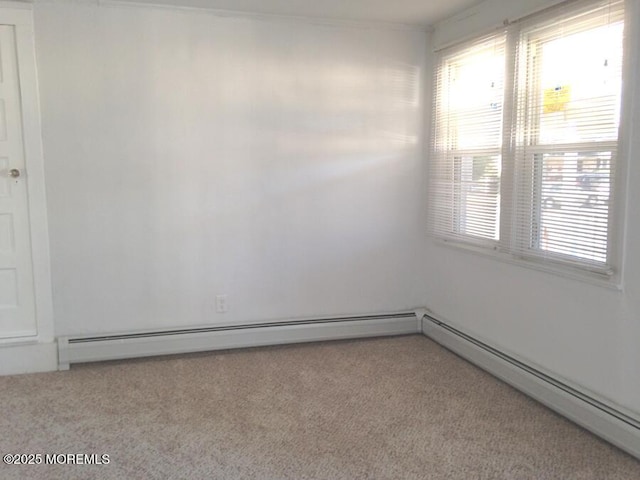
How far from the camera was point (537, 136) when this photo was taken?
122 inches

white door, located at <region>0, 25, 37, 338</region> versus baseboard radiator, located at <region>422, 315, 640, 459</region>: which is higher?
white door, located at <region>0, 25, 37, 338</region>

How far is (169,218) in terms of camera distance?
379cm

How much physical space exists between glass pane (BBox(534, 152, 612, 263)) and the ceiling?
1274 millimetres

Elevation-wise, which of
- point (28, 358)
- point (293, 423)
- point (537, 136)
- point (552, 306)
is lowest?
point (293, 423)

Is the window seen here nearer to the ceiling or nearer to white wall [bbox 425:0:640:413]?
white wall [bbox 425:0:640:413]

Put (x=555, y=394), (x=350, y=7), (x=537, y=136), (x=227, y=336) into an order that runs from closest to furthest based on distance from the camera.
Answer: (x=555, y=394), (x=537, y=136), (x=350, y=7), (x=227, y=336)

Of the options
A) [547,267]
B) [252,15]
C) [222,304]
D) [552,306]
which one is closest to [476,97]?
[547,267]

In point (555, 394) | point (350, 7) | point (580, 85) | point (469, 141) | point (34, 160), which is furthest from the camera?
point (469, 141)

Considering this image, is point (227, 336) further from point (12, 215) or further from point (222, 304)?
point (12, 215)

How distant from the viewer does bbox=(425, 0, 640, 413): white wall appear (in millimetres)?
2551

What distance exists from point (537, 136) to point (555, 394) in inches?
54.3

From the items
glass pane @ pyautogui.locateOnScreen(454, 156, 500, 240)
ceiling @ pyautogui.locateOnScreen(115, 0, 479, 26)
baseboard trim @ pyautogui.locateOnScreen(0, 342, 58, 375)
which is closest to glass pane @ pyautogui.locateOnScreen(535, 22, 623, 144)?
glass pane @ pyautogui.locateOnScreen(454, 156, 500, 240)

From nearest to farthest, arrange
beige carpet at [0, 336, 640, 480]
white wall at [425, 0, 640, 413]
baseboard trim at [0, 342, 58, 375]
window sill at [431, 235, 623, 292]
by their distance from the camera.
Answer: beige carpet at [0, 336, 640, 480] → white wall at [425, 0, 640, 413] → window sill at [431, 235, 623, 292] → baseboard trim at [0, 342, 58, 375]

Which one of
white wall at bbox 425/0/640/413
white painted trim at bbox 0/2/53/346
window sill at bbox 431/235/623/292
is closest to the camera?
white wall at bbox 425/0/640/413
